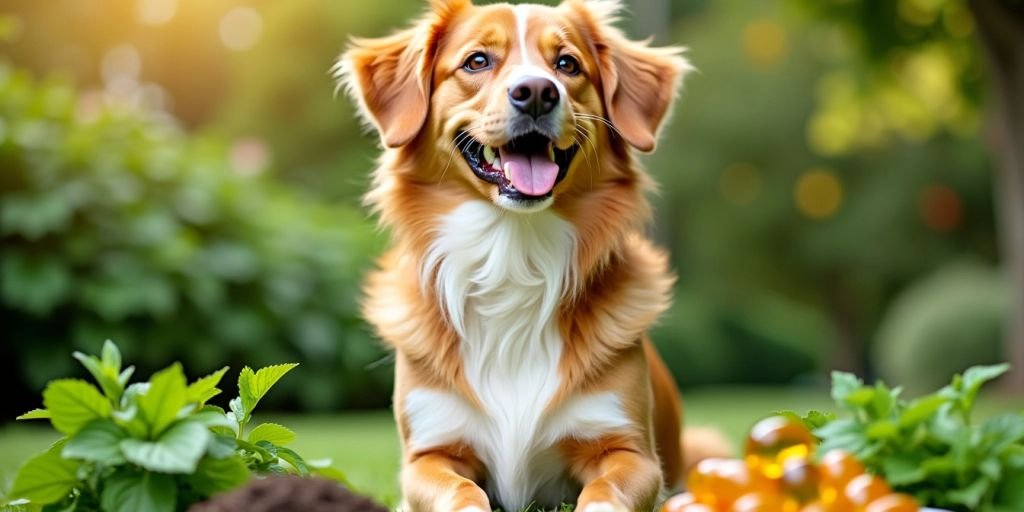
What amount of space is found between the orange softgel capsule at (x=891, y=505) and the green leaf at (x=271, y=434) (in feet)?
4.79

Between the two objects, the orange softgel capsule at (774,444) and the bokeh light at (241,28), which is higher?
the bokeh light at (241,28)

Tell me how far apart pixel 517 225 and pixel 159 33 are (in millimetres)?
23085

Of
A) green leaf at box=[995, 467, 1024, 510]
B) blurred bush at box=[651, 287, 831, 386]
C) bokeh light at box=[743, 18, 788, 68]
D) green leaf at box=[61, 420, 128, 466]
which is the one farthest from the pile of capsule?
bokeh light at box=[743, 18, 788, 68]

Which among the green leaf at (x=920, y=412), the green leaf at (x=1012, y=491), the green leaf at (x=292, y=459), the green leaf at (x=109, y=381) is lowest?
the green leaf at (x=292, y=459)

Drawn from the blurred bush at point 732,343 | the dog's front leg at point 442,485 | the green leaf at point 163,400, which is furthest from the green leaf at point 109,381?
the blurred bush at point 732,343

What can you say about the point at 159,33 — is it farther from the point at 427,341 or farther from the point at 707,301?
the point at 427,341

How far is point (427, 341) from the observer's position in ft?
11.6

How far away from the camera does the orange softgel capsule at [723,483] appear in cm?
233

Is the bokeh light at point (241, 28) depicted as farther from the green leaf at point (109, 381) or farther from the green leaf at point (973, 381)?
the green leaf at point (973, 381)

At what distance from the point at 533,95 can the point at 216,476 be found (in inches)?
57.1

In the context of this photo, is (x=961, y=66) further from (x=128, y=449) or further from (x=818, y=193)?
(x=128, y=449)

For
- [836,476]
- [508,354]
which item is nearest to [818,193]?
[508,354]

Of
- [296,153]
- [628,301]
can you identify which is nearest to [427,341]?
[628,301]

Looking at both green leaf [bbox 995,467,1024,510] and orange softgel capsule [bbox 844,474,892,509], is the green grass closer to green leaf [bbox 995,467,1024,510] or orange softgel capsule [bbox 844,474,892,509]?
orange softgel capsule [bbox 844,474,892,509]
